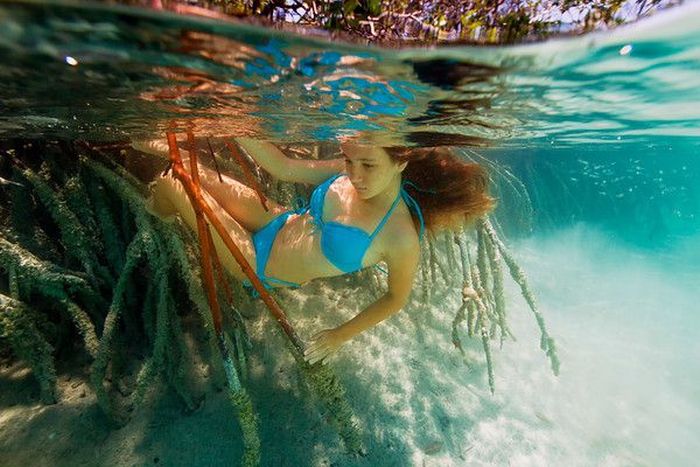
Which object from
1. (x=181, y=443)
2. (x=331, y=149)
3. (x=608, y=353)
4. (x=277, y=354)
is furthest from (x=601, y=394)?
(x=181, y=443)

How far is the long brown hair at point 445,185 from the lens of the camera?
12.8ft

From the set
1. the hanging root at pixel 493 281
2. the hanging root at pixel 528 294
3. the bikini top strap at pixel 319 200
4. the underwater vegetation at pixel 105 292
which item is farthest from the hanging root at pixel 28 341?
the hanging root at pixel 528 294

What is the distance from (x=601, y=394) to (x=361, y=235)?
23.3 feet

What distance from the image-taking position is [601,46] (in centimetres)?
271

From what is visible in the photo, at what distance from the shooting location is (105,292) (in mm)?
4953

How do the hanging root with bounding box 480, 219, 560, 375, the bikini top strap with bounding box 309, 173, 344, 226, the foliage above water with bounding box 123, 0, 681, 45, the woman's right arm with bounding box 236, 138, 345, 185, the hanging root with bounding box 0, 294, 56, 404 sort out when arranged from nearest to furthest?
the foliage above water with bounding box 123, 0, 681, 45 < the hanging root with bounding box 0, 294, 56, 404 < the bikini top strap with bounding box 309, 173, 344, 226 < the woman's right arm with bounding box 236, 138, 345, 185 < the hanging root with bounding box 480, 219, 560, 375

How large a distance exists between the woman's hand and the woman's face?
1.35 meters

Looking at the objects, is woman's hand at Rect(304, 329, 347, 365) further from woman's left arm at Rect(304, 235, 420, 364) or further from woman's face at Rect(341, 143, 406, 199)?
woman's face at Rect(341, 143, 406, 199)

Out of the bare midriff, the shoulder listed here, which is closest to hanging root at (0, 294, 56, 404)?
the bare midriff

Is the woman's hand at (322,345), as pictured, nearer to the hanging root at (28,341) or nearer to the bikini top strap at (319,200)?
the bikini top strap at (319,200)

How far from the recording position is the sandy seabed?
3930 millimetres

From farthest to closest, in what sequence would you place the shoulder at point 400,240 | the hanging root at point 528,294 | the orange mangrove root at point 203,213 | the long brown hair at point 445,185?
the hanging root at point 528,294, the long brown hair at point 445,185, the shoulder at point 400,240, the orange mangrove root at point 203,213

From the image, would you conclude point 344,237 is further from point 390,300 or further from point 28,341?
point 28,341

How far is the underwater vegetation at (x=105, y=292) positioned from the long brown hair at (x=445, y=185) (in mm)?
643
